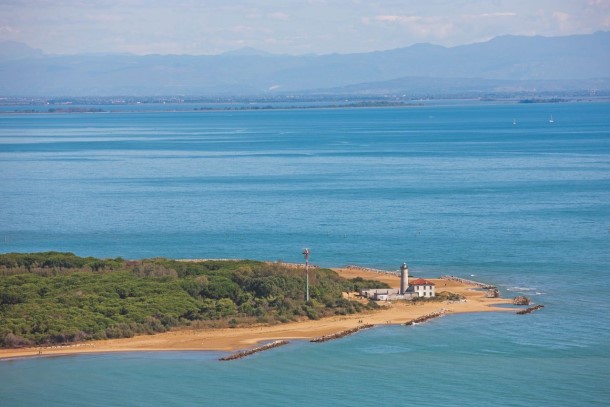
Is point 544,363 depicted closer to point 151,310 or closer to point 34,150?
point 151,310

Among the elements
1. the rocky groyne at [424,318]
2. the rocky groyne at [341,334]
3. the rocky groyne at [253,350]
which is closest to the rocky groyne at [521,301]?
the rocky groyne at [424,318]

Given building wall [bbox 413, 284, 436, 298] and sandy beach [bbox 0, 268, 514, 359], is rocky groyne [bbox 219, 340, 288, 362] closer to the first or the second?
sandy beach [bbox 0, 268, 514, 359]

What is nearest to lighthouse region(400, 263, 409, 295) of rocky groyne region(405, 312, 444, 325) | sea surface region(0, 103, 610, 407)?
rocky groyne region(405, 312, 444, 325)

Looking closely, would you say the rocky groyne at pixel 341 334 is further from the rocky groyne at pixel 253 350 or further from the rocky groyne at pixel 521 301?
the rocky groyne at pixel 521 301

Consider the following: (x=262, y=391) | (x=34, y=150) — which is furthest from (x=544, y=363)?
(x=34, y=150)

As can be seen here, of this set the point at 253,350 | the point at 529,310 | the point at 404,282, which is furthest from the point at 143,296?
the point at 529,310
